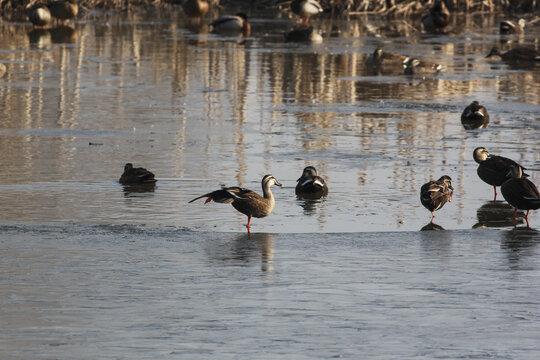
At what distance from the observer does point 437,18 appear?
3891 cm

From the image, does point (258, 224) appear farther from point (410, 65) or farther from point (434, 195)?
point (410, 65)

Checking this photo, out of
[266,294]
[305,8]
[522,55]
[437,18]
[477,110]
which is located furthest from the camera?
[305,8]

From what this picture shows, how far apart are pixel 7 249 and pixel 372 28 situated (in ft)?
104

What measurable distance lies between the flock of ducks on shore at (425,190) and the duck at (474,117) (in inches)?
175

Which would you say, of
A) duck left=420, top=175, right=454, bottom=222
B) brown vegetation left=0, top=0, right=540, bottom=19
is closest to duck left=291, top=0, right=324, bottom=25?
brown vegetation left=0, top=0, right=540, bottom=19

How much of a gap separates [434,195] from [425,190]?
0.11 metres

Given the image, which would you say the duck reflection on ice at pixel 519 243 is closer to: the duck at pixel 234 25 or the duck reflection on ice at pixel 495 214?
the duck reflection on ice at pixel 495 214

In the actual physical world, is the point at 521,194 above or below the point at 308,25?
below

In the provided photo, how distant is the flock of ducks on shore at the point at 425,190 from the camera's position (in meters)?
10.6

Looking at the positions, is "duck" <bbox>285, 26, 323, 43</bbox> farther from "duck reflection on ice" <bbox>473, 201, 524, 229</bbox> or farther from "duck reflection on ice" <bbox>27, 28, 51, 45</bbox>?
"duck reflection on ice" <bbox>473, 201, 524, 229</bbox>

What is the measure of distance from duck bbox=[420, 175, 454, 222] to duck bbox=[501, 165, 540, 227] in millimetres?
644

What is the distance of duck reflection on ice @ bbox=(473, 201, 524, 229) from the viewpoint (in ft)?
36.7

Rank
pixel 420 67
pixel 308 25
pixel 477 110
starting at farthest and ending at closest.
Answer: pixel 308 25, pixel 420 67, pixel 477 110

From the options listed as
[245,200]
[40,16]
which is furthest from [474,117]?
[40,16]
